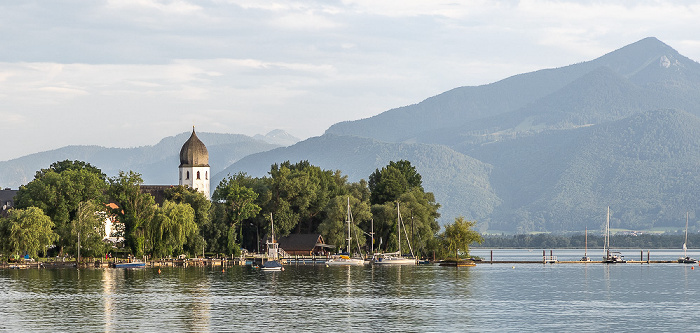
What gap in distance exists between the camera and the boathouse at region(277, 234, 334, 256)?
15712 cm

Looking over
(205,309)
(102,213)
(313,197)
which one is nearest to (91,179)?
(102,213)

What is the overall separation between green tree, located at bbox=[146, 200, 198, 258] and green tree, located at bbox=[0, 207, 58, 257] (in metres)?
14.2

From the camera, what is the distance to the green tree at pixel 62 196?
417ft

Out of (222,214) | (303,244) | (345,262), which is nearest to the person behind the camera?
(345,262)

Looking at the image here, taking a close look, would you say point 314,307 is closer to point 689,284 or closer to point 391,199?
point 689,284

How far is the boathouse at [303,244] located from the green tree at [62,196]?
3696cm

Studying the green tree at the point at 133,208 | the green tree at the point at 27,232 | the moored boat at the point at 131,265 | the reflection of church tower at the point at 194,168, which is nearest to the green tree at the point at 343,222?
the green tree at the point at 133,208

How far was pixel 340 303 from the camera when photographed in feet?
A: 239

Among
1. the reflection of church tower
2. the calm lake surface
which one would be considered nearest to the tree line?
the calm lake surface

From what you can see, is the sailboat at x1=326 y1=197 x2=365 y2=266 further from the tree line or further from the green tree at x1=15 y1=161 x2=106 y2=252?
the green tree at x1=15 y1=161 x2=106 y2=252

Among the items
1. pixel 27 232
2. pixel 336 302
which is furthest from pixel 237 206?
pixel 336 302

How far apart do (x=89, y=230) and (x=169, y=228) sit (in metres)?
11.3

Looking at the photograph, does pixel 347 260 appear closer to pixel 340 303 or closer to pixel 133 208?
pixel 133 208

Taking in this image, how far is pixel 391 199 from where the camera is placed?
159625 millimetres
